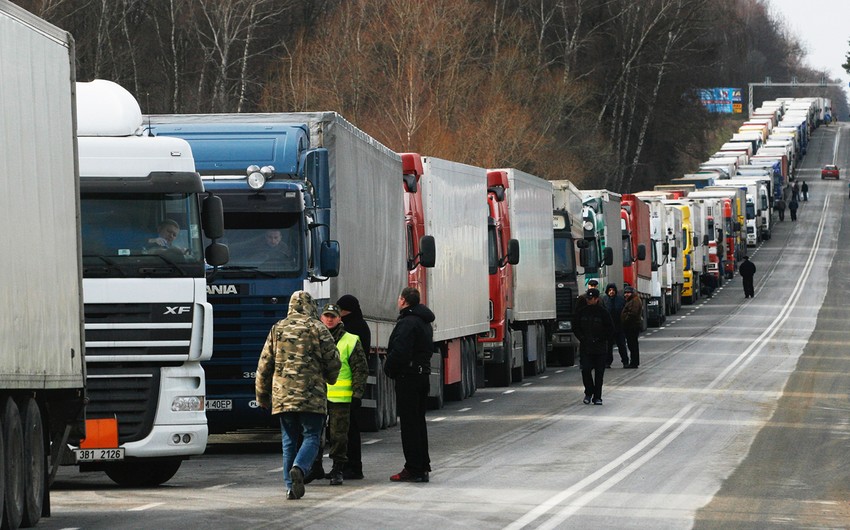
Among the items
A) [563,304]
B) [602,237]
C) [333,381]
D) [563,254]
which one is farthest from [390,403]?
[602,237]

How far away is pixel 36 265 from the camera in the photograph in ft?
37.7

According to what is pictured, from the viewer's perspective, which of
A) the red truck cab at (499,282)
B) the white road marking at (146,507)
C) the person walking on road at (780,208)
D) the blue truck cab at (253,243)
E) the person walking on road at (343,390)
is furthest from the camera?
the person walking on road at (780,208)

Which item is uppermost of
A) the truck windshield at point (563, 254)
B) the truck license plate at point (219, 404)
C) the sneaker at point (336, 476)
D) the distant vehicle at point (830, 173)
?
the distant vehicle at point (830, 173)

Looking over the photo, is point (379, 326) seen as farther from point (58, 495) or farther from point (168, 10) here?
point (168, 10)

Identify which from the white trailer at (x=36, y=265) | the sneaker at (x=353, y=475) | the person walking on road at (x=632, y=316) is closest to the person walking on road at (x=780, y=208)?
the person walking on road at (x=632, y=316)

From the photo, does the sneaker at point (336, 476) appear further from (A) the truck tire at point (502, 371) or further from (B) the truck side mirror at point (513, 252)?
(A) the truck tire at point (502, 371)

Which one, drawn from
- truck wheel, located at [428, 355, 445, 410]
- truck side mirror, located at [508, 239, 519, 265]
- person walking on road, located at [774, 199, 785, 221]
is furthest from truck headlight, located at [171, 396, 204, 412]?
person walking on road, located at [774, 199, 785, 221]

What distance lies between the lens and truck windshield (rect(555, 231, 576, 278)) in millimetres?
38062

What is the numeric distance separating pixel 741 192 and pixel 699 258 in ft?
68.3

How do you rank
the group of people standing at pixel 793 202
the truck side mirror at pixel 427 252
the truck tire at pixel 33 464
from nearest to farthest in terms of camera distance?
the truck tire at pixel 33 464, the truck side mirror at pixel 427 252, the group of people standing at pixel 793 202

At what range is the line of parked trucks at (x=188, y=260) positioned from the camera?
11586mm

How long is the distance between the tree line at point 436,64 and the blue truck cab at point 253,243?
44.2m

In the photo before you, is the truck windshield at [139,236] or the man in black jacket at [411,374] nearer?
the truck windshield at [139,236]

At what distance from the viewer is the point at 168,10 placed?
73.1 m
